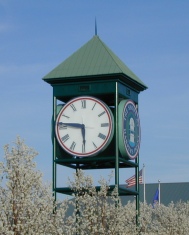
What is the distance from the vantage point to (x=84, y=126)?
44.8 m

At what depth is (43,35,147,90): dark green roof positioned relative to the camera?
45.5 metres

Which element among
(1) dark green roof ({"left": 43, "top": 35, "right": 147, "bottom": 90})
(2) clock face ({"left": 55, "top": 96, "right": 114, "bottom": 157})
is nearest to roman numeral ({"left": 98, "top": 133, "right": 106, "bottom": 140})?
(2) clock face ({"left": 55, "top": 96, "right": 114, "bottom": 157})

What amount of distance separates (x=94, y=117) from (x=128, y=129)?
6.51ft

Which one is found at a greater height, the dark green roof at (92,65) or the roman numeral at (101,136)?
the dark green roof at (92,65)

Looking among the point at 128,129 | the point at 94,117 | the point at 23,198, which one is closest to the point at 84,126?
the point at 94,117

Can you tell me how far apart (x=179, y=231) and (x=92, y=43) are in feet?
59.0

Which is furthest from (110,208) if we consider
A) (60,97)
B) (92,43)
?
(92,43)

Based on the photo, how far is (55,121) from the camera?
45531 mm

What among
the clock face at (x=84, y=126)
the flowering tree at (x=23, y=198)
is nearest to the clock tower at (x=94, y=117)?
the clock face at (x=84, y=126)

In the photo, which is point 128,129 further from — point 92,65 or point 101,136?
point 92,65

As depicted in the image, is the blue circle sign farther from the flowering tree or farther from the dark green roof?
the flowering tree

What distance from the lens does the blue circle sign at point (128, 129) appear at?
44438mm

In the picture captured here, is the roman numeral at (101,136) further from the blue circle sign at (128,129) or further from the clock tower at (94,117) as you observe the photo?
the blue circle sign at (128,129)

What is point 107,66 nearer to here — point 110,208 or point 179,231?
point 110,208
